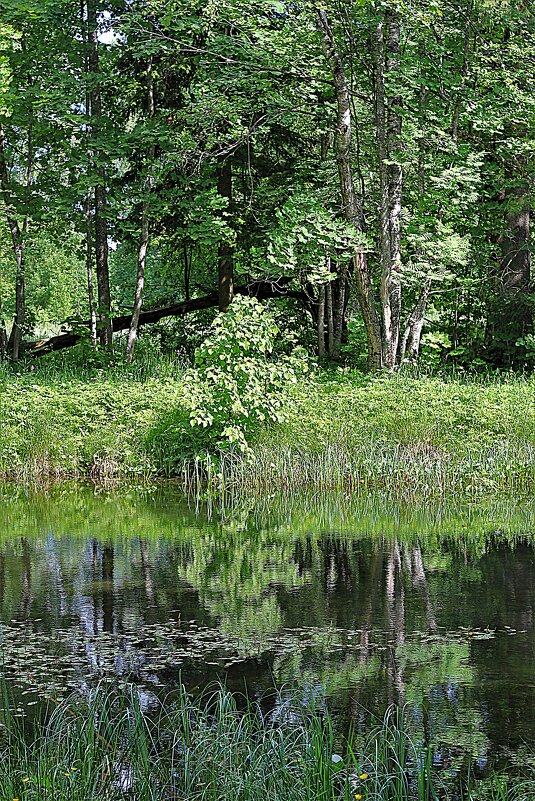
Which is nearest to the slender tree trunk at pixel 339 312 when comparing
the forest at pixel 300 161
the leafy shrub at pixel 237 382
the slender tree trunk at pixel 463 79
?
the forest at pixel 300 161

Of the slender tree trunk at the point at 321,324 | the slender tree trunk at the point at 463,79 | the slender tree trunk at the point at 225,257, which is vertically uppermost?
the slender tree trunk at the point at 463,79

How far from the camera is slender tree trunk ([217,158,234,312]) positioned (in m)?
18.0

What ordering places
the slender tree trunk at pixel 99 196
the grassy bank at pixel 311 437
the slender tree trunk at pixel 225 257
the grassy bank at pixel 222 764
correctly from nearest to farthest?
the grassy bank at pixel 222 764
the grassy bank at pixel 311 437
the slender tree trunk at pixel 99 196
the slender tree trunk at pixel 225 257

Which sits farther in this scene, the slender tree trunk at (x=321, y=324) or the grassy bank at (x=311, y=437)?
the slender tree trunk at (x=321, y=324)

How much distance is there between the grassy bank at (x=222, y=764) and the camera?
3369 mm

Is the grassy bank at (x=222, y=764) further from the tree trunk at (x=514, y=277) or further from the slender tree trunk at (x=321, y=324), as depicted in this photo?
the slender tree trunk at (x=321, y=324)

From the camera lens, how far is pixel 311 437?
452 inches

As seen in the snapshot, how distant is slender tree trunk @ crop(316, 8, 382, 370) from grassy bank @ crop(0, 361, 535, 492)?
1.62 m

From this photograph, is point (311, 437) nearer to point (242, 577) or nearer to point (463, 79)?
point (242, 577)

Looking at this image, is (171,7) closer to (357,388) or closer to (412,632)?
(357,388)

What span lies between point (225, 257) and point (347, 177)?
3567 millimetres

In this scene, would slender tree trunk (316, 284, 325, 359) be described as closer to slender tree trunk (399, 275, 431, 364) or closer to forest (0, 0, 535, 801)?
forest (0, 0, 535, 801)

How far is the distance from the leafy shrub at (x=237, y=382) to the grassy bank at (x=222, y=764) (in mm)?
7531

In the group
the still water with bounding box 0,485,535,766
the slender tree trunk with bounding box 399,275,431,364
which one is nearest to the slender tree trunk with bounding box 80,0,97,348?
the slender tree trunk with bounding box 399,275,431,364
